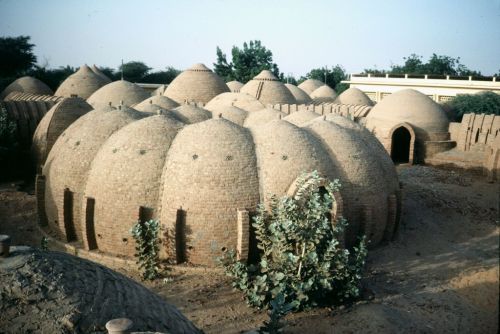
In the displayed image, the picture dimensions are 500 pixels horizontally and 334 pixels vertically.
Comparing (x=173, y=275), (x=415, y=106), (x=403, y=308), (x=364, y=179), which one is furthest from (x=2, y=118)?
(x=415, y=106)

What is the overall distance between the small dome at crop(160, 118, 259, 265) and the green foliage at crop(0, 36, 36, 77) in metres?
39.8

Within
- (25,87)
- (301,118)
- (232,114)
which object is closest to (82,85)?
(25,87)

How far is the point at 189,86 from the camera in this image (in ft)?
84.4

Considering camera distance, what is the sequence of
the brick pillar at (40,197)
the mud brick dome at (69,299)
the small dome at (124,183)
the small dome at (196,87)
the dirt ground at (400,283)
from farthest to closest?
the small dome at (196,87), the brick pillar at (40,197), the small dome at (124,183), the dirt ground at (400,283), the mud brick dome at (69,299)

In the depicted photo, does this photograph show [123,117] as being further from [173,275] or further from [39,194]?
[173,275]

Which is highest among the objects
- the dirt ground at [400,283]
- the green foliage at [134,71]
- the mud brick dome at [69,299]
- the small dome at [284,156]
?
the green foliage at [134,71]

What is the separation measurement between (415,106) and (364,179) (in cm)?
1553

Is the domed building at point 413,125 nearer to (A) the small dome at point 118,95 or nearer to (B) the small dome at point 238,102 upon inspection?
(B) the small dome at point 238,102

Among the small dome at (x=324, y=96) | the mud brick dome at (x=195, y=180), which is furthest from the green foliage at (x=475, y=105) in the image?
the mud brick dome at (x=195, y=180)

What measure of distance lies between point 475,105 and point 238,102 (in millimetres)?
20262

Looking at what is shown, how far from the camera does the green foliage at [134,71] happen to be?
57.5m

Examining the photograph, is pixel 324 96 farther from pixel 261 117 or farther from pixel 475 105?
pixel 261 117

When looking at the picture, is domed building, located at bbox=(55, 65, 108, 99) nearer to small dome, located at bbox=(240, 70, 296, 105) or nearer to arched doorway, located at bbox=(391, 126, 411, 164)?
small dome, located at bbox=(240, 70, 296, 105)

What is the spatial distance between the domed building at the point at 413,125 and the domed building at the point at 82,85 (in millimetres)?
20172
